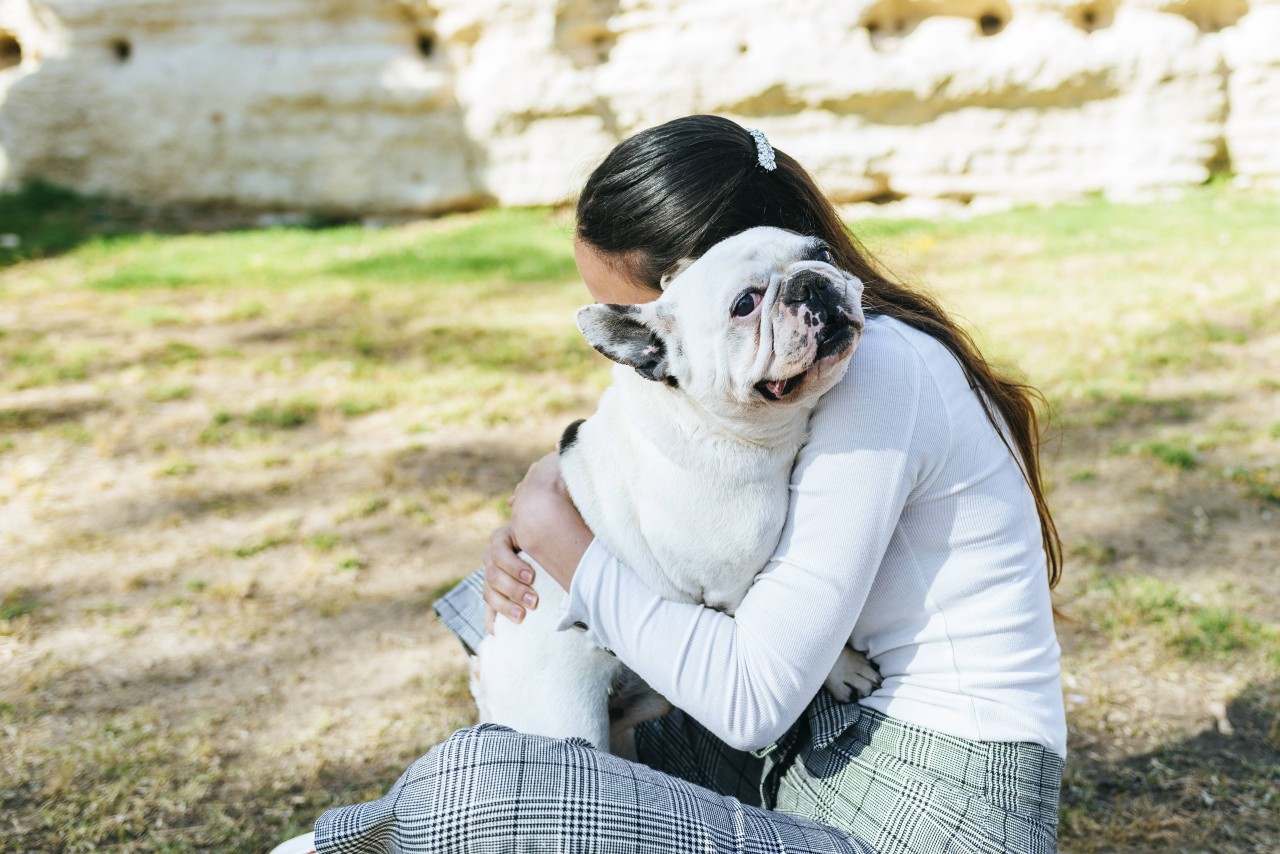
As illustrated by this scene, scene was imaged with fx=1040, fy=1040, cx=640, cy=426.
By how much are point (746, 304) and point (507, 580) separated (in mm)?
785

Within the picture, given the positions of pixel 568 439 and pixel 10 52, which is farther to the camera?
pixel 10 52

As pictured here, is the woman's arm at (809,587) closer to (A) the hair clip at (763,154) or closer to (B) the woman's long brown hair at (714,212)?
(B) the woman's long brown hair at (714,212)

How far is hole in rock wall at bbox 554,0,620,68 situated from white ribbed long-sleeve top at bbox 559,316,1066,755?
28.4 feet

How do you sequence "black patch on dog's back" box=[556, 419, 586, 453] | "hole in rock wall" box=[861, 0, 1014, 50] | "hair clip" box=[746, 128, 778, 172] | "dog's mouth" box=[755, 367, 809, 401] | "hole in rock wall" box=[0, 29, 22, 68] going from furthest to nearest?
"hole in rock wall" box=[0, 29, 22, 68]
"hole in rock wall" box=[861, 0, 1014, 50]
"black patch on dog's back" box=[556, 419, 586, 453]
"hair clip" box=[746, 128, 778, 172]
"dog's mouth" box=[755, 367, 809, 401]

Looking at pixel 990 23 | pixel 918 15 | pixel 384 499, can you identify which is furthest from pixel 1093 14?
pixel 384 499

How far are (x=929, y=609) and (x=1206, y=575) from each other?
231cm

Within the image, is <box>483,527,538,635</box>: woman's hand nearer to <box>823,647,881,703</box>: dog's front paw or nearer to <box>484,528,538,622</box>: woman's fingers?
<box>484,528,538,622</box>: woman's fingers

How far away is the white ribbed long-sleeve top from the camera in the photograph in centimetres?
175

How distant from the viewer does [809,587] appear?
1.75 m

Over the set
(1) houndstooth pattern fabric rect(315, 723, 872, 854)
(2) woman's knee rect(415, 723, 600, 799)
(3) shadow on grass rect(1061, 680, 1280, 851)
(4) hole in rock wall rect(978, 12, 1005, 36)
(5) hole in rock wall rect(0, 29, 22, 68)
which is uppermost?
(2) woman's knee rect(415, 723, 600, 799)

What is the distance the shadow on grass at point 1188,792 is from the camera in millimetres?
2486

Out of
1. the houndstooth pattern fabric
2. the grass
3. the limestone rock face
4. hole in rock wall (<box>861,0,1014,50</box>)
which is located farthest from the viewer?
hole in rock wall (<box>861,0,1014,50</box>)

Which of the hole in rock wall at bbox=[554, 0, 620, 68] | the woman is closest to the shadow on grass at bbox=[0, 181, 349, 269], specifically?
the hole in rock wall at bbox=[554, 0, 620, 68]

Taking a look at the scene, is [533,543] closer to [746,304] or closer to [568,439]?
[568,439]
